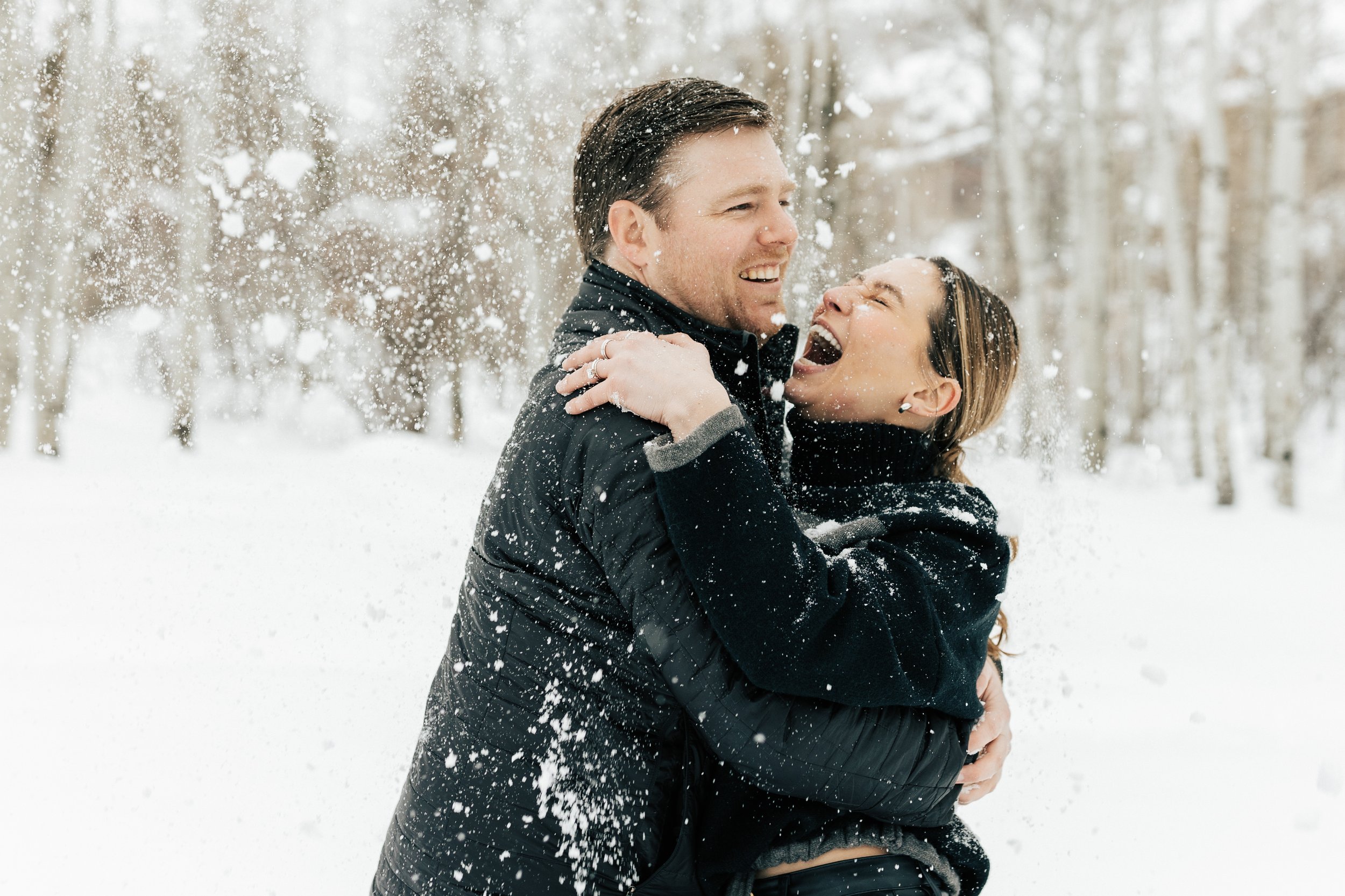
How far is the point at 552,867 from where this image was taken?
65.3 inches

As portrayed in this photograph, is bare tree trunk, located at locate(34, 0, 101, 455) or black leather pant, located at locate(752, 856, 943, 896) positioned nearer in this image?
black leather pant, located at locate(752, 856, 943, 896)

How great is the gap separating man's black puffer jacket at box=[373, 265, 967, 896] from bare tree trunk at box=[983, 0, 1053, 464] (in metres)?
9.02

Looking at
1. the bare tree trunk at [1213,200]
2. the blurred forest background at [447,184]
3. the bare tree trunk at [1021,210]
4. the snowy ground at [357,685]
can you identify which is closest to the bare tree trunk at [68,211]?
the blurred forest background at [447,184]

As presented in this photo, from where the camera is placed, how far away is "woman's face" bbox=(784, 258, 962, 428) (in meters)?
2.04

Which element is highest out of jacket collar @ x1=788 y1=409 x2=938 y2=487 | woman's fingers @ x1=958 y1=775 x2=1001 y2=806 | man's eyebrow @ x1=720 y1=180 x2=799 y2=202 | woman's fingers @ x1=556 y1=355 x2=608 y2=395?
man's eyebrow @ x1=720 y1=180 x2=799 y2=202

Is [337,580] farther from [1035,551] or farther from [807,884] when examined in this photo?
[1035,551]

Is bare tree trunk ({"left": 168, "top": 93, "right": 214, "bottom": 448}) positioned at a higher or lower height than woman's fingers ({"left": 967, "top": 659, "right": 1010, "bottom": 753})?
higher

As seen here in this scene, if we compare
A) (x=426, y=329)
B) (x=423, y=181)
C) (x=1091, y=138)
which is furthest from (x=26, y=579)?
(x=1091, y=138)

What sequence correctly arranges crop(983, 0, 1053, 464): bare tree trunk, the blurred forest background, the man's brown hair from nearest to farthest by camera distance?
the man's brown hair → the blurred forest background → crop(983, 0, 1053, 464): bare tree trunk

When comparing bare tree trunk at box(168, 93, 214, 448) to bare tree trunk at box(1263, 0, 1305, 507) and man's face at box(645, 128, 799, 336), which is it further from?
bare tree trunk at box(1263, 0, 1305, 507)

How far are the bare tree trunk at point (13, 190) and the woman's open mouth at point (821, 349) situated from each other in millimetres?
8412

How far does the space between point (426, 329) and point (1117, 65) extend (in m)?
9.15

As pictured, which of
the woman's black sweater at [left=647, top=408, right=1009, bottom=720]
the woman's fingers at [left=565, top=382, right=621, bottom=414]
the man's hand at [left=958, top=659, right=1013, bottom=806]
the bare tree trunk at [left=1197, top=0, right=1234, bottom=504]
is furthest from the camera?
the bare tree trunk at [left=1197, top=0, right=1234, bottom=504]

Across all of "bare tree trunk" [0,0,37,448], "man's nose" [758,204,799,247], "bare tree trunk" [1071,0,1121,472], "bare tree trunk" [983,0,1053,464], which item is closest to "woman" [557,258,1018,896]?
"man's nose" [758,204,799,247]
